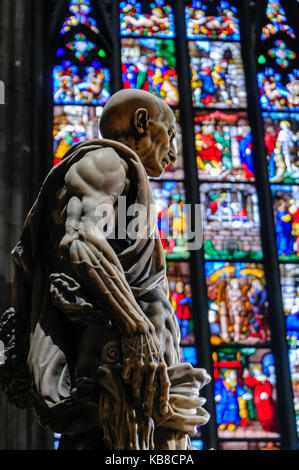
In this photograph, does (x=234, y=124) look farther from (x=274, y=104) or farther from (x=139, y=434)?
(x=139, y=434)

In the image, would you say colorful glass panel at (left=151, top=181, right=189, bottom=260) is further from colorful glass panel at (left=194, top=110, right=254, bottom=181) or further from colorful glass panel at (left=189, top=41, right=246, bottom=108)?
colorful glass panel at (left=189, top=41, right=246, bottom=108)

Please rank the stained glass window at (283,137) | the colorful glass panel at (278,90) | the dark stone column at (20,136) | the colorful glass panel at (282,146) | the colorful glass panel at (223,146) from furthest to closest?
the colorful glass panel at (278,90)
the colorful glass panel at (282,146)
the colorful glass panel at (223,146)
the stained glass window at (283,137)
the dark stone column at (20,136)

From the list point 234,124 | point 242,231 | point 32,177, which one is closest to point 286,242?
point 242,231

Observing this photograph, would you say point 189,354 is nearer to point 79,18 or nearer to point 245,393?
point 245,393

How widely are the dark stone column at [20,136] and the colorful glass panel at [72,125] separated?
0.40 ft

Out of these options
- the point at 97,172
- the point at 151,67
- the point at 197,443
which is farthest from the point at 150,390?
the point at 151,67

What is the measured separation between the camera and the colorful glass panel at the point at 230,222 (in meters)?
8.73

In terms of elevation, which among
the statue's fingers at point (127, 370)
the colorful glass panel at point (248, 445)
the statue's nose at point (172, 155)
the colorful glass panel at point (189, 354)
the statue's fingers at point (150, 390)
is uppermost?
the colorful glass panel at point (189, 354)

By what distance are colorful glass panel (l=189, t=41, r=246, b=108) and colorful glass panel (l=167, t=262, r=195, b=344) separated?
170cm

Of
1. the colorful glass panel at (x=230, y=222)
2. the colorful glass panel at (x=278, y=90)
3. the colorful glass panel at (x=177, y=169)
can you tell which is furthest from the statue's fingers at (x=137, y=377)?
the colorful glass panel at (x=278, y=90)

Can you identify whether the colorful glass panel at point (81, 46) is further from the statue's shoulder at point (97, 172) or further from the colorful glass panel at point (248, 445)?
the statue's shoulder at point (97, 172)

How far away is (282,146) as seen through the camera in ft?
30.7

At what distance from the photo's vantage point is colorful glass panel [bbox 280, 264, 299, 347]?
8.48 meters

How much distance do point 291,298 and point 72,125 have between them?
2423 millimetres
